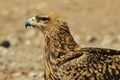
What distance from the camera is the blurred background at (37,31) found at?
14469mm

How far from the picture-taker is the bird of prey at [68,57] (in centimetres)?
923

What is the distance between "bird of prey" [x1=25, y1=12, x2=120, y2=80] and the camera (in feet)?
30.3

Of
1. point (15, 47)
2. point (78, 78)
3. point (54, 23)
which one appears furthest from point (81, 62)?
point (15, 47)

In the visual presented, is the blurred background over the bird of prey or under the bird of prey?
under

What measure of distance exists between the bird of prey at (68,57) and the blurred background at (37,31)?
10.3ft

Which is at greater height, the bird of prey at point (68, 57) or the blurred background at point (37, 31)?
the bird of prey at point (68, 57)

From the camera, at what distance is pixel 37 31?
68.5 feet

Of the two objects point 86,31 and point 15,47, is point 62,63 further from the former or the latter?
point 86,31

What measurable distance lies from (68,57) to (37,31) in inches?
445

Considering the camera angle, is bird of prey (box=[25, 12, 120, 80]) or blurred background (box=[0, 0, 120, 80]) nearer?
bird of prey (box=[25, 12, 120, 80])

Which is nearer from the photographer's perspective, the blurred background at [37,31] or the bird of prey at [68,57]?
the bird of prey at [68,57]

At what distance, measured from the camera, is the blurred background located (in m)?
14.5

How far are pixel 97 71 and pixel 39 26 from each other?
1488mm

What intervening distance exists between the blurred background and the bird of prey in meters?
3.13
